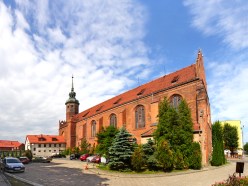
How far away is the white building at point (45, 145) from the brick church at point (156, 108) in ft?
45.2

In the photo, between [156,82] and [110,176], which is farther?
[156,82]

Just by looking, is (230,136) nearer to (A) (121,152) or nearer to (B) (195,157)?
(B) (195,157)

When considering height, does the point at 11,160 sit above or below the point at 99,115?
→ below

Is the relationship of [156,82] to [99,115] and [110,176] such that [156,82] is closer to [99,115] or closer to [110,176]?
[99,115]

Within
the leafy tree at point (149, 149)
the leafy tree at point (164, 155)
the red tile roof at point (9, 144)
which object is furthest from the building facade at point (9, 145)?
the leafy tree at point (164, 155)

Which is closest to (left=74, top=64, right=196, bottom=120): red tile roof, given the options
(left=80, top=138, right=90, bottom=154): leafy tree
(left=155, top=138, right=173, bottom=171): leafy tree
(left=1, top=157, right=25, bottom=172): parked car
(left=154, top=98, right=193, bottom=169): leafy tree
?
(left=154, top=98, right=193, bottom=169): leafy tree

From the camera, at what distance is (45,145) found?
78000mm

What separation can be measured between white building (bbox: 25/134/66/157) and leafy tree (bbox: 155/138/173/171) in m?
57.2

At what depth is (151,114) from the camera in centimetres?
3956

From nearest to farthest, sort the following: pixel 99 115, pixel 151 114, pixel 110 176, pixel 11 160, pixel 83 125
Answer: pixel 110 176
pixel 11 160
pixel 151 114
pixel 99 115
pixel 83 125

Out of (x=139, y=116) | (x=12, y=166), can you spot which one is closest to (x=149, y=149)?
(x=12, y=166)

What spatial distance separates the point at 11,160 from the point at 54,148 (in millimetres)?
52131

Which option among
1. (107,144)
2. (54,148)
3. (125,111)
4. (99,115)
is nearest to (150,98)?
(125,111)

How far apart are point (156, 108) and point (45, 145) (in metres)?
50.0
